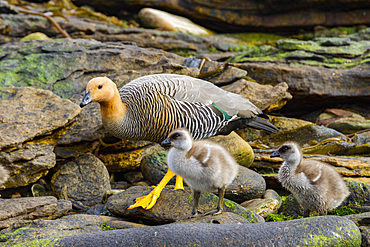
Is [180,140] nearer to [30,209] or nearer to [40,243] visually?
[40,243]

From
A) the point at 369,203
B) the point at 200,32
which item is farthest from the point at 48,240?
the point at 200,32

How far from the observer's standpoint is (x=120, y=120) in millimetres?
6328

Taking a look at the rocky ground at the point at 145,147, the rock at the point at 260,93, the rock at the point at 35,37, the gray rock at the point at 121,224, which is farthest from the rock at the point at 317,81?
the gray rock at the point at 121,224

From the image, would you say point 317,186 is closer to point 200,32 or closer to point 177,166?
point 177,166

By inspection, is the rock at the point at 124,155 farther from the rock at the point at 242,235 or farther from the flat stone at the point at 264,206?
the rock at the point at 242,235

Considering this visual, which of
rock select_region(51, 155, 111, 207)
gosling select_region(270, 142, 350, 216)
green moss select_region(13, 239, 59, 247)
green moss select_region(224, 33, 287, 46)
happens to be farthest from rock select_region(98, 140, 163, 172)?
green moss select_region(224, 33, 287, 46)

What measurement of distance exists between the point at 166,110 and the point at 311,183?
90.4 inches

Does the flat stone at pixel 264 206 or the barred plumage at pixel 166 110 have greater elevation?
the barred plumage at pixel 166 110

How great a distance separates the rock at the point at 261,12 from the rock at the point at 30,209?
1189 cm

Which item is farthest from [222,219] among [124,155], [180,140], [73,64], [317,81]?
[317,81]

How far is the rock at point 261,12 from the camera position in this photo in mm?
16250

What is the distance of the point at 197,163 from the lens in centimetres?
476

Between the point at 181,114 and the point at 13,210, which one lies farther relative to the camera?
the point at 181,114

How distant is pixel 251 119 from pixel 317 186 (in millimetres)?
2353
